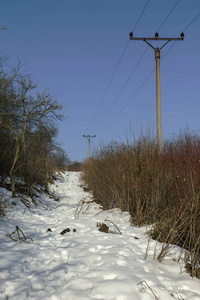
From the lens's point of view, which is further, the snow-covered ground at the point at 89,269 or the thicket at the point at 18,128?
the thicket at the point at 18,128

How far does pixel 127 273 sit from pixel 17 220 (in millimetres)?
4044

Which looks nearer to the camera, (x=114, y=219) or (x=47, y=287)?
(x=47, y=287)

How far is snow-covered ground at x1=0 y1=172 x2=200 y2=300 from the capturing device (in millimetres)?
2727

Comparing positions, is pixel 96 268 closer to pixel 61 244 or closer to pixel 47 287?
pixel 47 287

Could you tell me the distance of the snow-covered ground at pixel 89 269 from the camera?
8.95ft

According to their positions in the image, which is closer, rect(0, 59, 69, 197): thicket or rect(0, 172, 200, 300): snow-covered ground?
rect(0, 172, 200, 300): snow-covered ground

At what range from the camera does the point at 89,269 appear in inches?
132

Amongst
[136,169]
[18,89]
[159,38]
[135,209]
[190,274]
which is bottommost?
[190,274]

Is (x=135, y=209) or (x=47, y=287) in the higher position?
(x=135, y=209)

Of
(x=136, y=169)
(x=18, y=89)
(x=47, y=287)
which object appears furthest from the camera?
(x=18, y=89)

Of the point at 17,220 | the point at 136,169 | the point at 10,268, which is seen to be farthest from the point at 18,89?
the point at 10,268

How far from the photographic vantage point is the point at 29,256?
12.8 feet

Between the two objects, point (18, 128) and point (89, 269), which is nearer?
point (89, 269)

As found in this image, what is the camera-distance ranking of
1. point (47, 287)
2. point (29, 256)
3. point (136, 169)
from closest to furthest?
point (47, 287) < point (29, 256) < point (136, 169)
